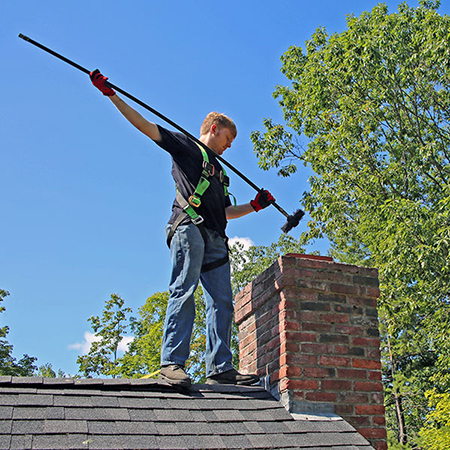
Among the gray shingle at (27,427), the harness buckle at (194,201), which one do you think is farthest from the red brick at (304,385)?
the gray shingle at (27,427)

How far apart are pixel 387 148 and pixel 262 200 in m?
11.8

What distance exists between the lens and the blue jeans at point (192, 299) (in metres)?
4.04

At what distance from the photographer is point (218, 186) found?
467 centimetres

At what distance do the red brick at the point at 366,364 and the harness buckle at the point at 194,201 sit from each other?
5.45 ft

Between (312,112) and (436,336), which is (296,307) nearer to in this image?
(436,336)

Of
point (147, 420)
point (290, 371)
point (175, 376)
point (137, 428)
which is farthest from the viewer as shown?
point (290, 371)

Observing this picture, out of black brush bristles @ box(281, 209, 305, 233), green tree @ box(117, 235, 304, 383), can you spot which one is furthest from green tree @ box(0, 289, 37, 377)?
black brush bristles @ box(281, 209, 305, 233)

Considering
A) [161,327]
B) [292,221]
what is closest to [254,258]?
[161,327]

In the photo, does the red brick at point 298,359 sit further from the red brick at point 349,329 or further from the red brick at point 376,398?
the red brick at point 376,398

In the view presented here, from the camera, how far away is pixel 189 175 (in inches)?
177

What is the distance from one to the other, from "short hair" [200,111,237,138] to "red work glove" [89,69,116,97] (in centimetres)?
106

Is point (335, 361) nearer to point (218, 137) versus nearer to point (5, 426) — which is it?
point (218, 137)

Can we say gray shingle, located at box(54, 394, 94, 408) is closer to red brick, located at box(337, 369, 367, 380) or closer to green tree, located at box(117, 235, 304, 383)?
red brick, located at box(337, 369, 367, 380)

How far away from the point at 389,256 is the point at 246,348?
9.07 m
